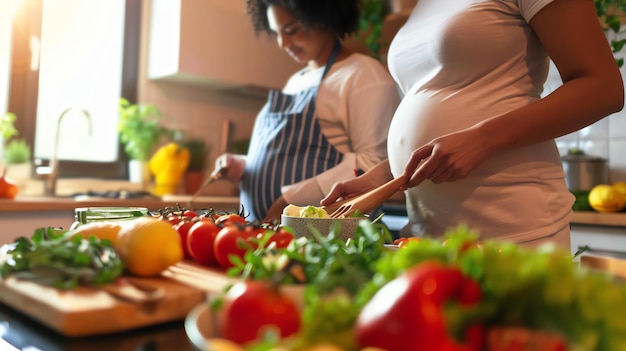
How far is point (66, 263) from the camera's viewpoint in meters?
0.52

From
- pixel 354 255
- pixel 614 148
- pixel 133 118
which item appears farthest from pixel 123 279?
pixel 614 148

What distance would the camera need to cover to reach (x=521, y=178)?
0.88 meters

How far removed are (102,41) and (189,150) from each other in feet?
2.15

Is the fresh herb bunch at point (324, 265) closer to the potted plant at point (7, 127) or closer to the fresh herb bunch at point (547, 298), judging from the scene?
the fresh herb bunch at point (547, 298)

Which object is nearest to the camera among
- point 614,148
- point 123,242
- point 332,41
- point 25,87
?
point 123,242

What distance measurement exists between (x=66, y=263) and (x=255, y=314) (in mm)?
305

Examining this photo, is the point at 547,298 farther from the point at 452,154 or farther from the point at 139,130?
the point at 139,130

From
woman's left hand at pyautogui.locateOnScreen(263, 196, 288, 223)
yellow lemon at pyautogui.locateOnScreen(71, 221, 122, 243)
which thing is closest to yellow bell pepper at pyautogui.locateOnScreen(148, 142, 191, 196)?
woman's left hand at pyautogui.locateOnScreen(263, 196, 288, 223)

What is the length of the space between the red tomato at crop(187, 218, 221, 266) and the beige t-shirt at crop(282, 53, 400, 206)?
0.60m

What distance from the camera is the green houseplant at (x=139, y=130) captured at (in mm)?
2178

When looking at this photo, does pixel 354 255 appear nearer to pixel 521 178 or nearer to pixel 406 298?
pixel 406 298

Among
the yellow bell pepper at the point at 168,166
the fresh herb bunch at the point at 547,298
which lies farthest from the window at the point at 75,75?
the fresh herb bunch at the point at 547,298

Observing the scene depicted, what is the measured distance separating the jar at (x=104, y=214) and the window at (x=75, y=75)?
1.49 metres

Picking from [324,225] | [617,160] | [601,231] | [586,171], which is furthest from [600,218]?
[324,225]
